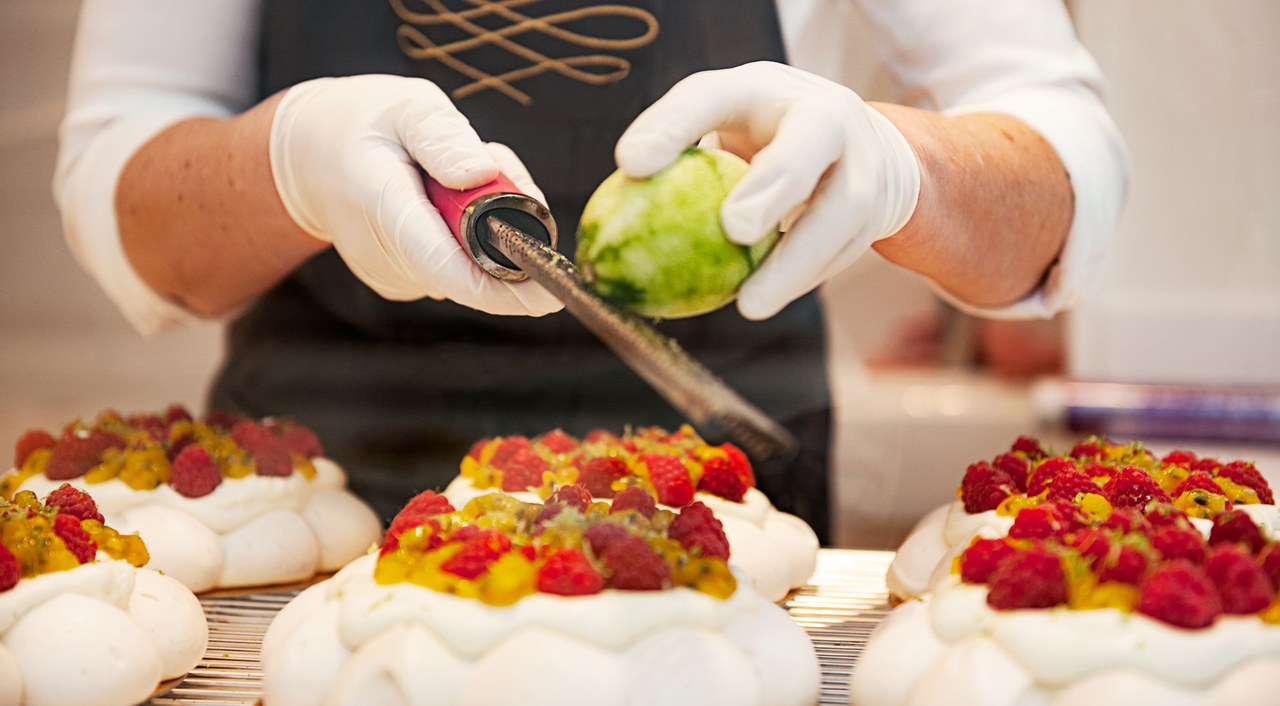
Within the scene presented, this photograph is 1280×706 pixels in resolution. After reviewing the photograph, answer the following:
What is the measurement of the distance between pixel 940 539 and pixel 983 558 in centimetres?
49

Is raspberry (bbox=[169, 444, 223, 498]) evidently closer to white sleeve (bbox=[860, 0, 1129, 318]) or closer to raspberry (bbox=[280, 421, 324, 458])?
raspberry (bbox=[280, 421, 324, 458])

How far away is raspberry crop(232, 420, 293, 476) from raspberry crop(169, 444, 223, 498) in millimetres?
103

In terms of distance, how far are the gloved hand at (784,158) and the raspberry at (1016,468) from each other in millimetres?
545

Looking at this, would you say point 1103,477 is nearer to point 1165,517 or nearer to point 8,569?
point 1165,517

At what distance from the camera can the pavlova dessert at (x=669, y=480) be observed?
1.72 metres

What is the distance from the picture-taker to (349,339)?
2.21 meters

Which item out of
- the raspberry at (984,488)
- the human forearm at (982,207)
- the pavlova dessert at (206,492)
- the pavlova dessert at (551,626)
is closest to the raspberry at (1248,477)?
the raspberry at (984,488)

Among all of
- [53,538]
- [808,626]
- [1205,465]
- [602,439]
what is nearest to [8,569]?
[53,538]

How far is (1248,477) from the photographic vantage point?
1.71 metres

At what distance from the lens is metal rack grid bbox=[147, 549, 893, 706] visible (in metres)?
1.45

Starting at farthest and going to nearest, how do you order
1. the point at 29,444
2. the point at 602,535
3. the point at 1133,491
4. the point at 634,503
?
the point at 29,444, the point at 1133,491, the point at 634,503, the point at 602,535

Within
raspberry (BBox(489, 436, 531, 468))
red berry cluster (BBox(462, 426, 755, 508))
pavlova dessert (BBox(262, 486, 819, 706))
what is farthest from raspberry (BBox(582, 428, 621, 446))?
pavlova dessert (BBox(262, 486, 819, 706))

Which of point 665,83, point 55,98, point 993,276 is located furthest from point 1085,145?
point 55,98

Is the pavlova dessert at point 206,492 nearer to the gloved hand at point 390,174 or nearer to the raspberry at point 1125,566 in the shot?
the gloved hand at point 390,174
